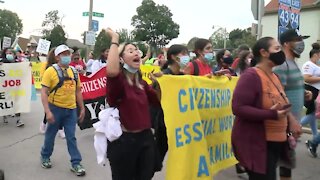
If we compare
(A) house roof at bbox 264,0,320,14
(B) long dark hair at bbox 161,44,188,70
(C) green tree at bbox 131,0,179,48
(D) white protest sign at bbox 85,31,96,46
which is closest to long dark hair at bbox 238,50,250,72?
(B) long dark hair at bbox 161,44,188,70

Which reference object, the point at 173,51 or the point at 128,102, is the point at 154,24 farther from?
the point at 128,102

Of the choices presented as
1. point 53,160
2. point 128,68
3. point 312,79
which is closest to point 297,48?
point 128,68

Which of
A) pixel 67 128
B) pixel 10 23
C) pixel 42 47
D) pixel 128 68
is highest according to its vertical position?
pixel 10 23

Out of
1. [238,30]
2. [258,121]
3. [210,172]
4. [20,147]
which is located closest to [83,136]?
[20,147]

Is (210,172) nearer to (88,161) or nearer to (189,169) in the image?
(189,169)

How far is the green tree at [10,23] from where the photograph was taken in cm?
9806

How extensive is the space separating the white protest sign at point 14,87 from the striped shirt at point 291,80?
20.3ft

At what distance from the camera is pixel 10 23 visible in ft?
335

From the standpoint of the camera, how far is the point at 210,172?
420 centimetres

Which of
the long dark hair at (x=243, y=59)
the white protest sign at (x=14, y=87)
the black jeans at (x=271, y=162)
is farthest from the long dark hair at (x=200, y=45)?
the white protest sign at (x=14, y=87)

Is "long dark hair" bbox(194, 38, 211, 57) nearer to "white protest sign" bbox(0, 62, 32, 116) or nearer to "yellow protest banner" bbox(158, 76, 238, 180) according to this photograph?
"yellow protest banner" bbox(158, 76, 238, 180)

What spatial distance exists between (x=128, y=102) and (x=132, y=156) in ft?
1.49

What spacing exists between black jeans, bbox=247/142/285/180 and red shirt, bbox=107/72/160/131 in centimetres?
100

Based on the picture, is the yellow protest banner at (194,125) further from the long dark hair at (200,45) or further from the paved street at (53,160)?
the paved street at (53,160)
